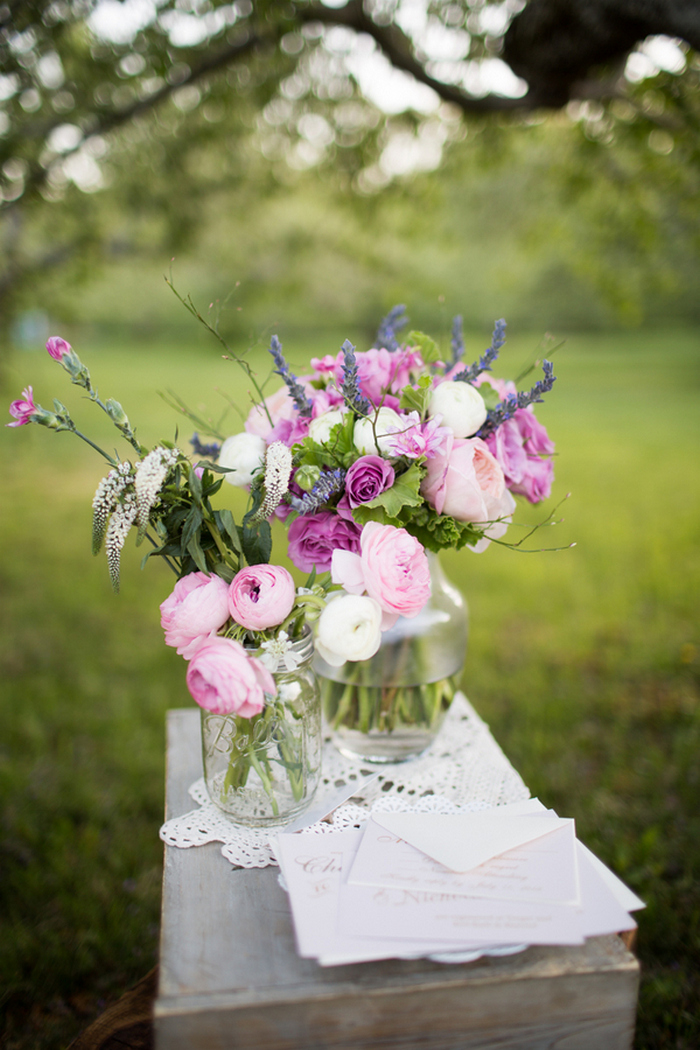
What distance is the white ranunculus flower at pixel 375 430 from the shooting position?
1008 millimetres

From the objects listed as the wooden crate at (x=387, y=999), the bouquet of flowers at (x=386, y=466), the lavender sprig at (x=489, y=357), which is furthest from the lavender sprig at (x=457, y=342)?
the wooden crate at (x=387, y=999)

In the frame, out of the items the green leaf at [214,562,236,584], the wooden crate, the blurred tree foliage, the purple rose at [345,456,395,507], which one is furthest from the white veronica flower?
the blurred tree foliage

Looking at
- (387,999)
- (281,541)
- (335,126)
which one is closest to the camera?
(387,999)

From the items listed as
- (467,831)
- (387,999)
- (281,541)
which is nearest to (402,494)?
(467,831)

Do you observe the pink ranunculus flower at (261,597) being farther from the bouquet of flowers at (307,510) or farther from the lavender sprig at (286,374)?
the lavender sprig at (286,374)

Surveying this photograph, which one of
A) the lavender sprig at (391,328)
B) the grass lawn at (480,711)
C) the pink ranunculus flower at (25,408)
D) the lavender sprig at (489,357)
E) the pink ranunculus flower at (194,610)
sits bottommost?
the grass lawn at (480,711)

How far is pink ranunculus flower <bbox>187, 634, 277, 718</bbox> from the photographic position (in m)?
0.84

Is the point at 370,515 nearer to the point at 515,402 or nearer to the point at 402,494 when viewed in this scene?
the point at 402,494

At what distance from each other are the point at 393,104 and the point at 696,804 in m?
2.99

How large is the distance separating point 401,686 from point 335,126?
281cm

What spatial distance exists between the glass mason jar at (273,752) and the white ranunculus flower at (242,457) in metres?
0.26

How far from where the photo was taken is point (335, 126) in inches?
123

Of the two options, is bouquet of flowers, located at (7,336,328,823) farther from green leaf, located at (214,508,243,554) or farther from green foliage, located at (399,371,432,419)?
green foliage, located at (399,371,432,419)

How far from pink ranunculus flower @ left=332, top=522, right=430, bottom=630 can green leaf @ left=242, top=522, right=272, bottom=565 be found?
121 millimetres
